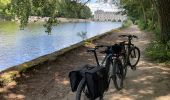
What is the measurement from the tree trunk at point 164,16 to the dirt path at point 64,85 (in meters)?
2.44

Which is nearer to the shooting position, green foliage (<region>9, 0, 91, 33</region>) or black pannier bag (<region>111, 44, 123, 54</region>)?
black pannier bag (<region>111, 44, 123, 54</region>)

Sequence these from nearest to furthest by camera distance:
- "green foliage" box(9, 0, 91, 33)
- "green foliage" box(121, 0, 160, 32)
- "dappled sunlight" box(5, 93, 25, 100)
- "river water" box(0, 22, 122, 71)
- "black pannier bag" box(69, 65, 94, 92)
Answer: "black pannier bag" box(69, 65, 94, 92) → "dappled sunlight" box(5, 93, 25, 100) → "green foliage" box(9, 0, 91, 33) → "river water" box(0, 22, 122, 71) → "green foliage" box(121, 0, 160, 32)

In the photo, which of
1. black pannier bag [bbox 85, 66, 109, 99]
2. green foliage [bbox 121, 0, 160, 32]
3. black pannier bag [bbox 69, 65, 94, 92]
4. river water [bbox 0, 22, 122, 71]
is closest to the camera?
black pannier bag [bbox 85, 66, 109, 99]

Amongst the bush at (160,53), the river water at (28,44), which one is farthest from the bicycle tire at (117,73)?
the river water at (28,44)

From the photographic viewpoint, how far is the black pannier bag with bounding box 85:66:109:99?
569 cm

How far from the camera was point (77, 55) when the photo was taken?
14312mm

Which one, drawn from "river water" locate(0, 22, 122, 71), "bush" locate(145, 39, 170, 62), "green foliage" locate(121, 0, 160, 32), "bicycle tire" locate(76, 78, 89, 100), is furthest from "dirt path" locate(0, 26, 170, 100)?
"green foliage" locate(121, 0, 160, 32)

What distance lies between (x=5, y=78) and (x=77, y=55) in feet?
19.3

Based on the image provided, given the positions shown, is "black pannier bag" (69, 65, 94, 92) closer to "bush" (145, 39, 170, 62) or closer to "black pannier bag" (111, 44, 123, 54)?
"black pannier bag" (111, 44, 123, 54)

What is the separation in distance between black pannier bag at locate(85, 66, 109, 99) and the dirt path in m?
1.61

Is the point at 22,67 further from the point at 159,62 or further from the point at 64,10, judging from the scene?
the point at 64,10

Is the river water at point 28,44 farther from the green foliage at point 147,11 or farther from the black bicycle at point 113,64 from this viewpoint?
the black bicycle at point 113,64

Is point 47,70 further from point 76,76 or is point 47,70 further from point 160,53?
point 76,76

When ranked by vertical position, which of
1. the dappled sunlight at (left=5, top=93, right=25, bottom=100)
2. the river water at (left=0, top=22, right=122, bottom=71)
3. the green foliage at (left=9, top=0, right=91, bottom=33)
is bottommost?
the river water at (left=0, top=22, right=122, bottom=71)
